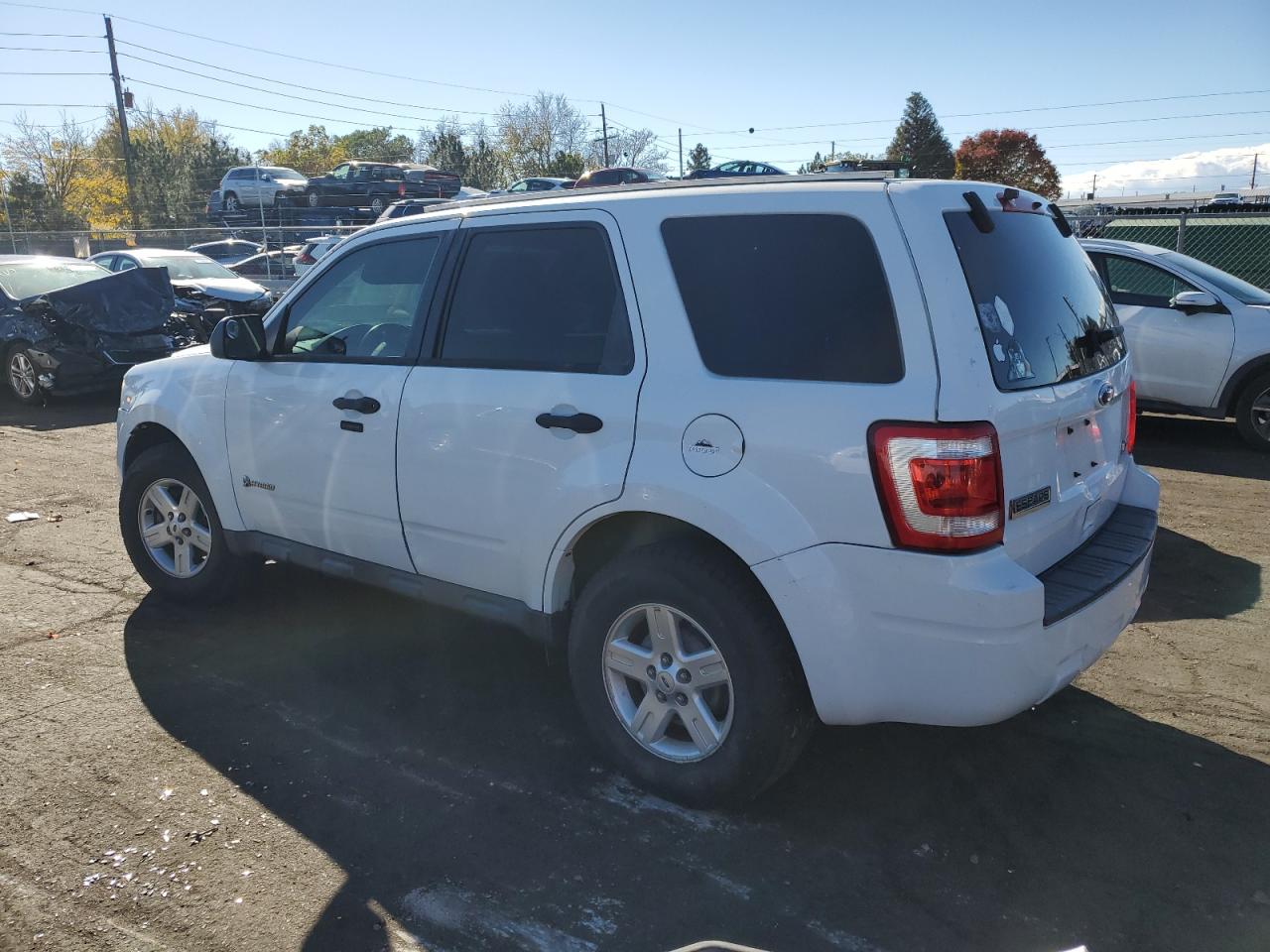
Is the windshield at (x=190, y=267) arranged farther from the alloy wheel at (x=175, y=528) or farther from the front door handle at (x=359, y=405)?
the front door handle at (x=359, y=405)

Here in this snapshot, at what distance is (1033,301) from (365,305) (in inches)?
107

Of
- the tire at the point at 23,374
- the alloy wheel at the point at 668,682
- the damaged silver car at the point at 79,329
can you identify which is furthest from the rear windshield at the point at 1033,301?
the tire at the point at 23,374

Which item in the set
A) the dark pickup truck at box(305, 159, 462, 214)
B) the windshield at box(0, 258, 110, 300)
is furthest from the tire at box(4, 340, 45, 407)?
the dark pickup truck at box(305, 159, 462, 214)

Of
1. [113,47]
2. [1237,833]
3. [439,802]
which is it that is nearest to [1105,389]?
[1237,833]

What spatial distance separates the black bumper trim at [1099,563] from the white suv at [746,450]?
0.01 meters

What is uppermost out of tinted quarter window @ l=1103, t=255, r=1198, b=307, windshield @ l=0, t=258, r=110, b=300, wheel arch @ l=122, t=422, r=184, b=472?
windshield @ l=0, t=258, r=110, b=300


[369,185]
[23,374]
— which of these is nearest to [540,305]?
[23,374]

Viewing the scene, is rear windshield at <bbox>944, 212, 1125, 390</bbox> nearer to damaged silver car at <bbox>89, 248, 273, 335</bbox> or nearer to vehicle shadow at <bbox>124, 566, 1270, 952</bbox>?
vehicle shadow at <bbox>124, 566, 1270, 952</bbox>

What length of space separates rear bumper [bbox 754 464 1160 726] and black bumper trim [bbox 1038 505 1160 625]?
0.06ft

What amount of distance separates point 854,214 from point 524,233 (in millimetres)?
1355

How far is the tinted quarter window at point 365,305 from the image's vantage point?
13.6 ft

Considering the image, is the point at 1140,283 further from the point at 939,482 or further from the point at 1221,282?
the point at 939,482

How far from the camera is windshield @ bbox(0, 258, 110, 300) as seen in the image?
1255 centimetres

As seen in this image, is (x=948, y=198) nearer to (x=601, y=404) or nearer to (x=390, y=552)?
(x=601, y=404)
